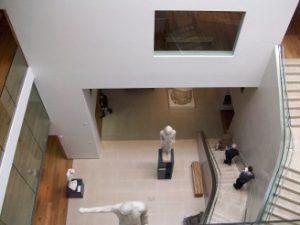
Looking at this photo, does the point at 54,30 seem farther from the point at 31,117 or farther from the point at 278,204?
the point at 278,204

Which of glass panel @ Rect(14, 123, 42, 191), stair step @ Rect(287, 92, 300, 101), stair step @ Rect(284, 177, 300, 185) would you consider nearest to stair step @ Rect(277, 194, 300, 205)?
stair step @ Rect(284, 177, 300, 185)

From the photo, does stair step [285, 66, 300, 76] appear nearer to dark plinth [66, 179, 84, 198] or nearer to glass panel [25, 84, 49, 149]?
glass panel [25, 84, 49, 149]

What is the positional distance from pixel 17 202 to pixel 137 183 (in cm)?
517

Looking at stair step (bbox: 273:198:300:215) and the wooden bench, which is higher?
the wooden bench

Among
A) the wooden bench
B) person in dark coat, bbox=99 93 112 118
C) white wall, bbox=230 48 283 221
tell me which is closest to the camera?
white wall, bbox=230 48 283 221

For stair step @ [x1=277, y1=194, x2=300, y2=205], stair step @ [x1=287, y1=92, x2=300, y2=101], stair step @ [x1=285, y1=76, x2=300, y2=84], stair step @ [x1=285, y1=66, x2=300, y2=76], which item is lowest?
stair step @ [x1=277, y1=194, x2=300, y2=205]

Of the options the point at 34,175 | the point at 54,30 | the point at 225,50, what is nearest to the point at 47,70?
the point at 54,30

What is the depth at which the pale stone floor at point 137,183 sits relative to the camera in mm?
12234

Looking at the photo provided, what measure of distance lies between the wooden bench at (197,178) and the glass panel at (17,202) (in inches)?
235

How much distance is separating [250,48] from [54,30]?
17.7 ft

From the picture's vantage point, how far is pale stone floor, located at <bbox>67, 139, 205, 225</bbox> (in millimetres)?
12234

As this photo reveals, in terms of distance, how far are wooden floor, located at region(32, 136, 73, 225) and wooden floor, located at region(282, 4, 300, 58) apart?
9221mm

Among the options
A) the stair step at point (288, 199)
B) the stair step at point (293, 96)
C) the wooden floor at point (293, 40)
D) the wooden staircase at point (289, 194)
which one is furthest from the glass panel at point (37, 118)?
the wooden floor at point (293, 40)

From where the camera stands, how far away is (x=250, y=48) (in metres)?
9.48
